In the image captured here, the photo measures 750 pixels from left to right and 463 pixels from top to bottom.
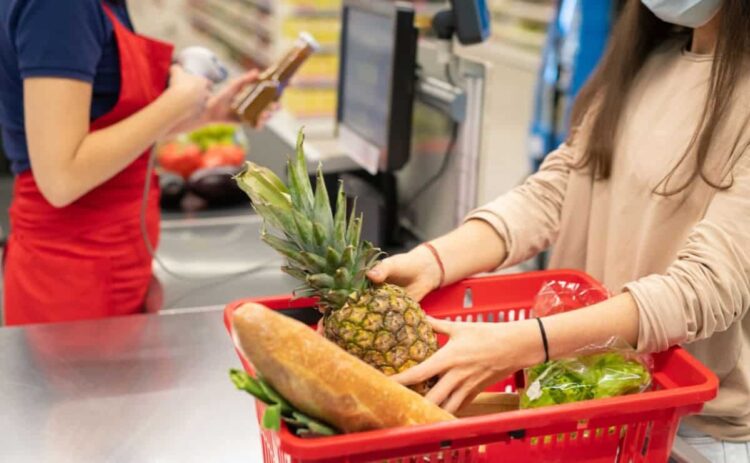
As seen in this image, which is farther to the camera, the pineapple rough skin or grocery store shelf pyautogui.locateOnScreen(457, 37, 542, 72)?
grocery store shelf pyautogui.locateOnScreen(457, 37, 542, 72)

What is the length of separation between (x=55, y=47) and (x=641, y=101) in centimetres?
106

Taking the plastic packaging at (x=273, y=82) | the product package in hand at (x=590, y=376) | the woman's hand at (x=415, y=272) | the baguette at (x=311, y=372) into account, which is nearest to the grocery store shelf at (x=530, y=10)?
the plastic packaging at (x=273, y=82)

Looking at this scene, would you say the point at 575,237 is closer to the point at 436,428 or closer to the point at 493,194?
the point at 436,428

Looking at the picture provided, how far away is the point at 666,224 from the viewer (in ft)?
4.25

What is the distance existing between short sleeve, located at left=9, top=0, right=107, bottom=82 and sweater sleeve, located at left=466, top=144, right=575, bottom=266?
791mm

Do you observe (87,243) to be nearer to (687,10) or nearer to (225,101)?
(225,101)

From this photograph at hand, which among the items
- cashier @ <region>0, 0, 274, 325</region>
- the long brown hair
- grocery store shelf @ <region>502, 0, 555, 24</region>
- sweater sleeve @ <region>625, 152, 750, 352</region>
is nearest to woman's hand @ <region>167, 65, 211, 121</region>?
cashier @ <region>0, 0, 274, 325</region>

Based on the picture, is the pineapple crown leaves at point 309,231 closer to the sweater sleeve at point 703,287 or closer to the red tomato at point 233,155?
the sweater sleeve at point 703,287

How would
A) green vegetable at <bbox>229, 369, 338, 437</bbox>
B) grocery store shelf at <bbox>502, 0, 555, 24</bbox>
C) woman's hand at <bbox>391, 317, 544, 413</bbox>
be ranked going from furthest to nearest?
grocery store shelf at <bbox>502, 0, 555, 24</bbox>, woman's hand at <bbox>391, 317, 544, 413</bbox>, green vegetable at <bbox>229, 369, 338, 437</bbox>

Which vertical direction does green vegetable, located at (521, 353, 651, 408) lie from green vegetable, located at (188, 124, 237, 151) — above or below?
above

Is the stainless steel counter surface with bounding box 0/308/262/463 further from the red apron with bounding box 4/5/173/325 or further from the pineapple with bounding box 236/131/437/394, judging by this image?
the pineapple with bounding box 236/131/437/394

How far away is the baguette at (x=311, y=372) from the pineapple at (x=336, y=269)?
→ 6.3 inches

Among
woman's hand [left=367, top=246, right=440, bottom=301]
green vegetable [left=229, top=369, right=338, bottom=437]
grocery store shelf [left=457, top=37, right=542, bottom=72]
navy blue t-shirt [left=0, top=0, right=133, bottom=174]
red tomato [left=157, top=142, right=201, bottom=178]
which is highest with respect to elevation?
navy blue t-shirt [left=0, top=0, right=133, bottom=174]

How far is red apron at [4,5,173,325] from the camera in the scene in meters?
1.78
